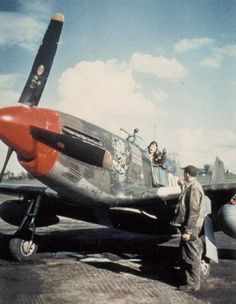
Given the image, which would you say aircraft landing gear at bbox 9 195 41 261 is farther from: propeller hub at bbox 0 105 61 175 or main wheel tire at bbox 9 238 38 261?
propeller hub at bbox 0 105 61 175

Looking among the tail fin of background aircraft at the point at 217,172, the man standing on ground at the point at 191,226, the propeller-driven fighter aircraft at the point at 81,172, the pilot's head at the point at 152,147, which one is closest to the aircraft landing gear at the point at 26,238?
the propeller-driven fighter aircraft at the point at 81,172

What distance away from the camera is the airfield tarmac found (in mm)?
Answer: 4098

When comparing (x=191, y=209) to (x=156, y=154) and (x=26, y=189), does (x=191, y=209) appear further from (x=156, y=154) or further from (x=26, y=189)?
(x=26, y=189)

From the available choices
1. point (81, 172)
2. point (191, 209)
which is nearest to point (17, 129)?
point (81, 172)

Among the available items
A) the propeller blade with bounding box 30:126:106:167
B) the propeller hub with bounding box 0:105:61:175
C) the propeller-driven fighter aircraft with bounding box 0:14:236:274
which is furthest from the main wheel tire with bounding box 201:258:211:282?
the propeller hub with bounding box 0:105:61:175

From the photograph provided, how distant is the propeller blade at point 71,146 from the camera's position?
4715 mm

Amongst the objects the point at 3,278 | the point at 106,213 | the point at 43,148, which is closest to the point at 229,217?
Result: the point at 106,213

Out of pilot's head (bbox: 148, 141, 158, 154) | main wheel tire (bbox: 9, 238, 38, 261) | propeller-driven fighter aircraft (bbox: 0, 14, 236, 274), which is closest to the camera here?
propeller-driven fighter aircraft (bbox: 0, 14, 236, 274)

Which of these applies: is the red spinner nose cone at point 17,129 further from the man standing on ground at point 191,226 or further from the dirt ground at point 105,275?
the man standing on ground at point 191,226

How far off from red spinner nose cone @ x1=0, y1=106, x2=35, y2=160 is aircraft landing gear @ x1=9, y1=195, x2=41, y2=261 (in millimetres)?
2194

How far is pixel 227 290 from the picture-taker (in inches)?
175

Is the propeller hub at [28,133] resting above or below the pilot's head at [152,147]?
below

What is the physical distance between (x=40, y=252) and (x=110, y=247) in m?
1.56

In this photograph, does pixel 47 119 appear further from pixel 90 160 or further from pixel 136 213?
pixel 136 213
